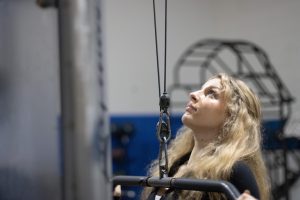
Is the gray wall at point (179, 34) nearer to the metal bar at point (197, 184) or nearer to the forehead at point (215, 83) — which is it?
the forehead at point (215, 83)

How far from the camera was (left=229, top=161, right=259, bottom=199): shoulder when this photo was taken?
1398mm

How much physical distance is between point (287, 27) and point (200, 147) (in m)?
4.01

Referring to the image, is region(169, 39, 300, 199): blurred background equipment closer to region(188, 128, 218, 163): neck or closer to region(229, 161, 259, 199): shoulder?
region(188, 128, 218, 163): neck

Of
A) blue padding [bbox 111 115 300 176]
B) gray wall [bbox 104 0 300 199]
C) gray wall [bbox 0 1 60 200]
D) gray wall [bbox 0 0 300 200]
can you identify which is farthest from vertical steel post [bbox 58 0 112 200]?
gray wall [bbox 104 0 300 199]

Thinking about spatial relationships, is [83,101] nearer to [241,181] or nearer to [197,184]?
[197,184]

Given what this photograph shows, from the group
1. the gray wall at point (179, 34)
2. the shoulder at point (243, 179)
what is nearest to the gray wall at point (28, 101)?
the shoulder at point (243, 179)

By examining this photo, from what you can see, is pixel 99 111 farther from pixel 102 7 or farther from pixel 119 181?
pixel 119 181

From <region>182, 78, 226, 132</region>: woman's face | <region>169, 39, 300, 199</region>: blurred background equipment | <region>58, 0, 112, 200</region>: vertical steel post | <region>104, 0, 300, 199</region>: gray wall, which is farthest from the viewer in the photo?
<region>104, 0, 300, 199</region>: gray wall

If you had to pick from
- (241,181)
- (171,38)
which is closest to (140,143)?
(171,38)

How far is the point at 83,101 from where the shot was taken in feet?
1.50

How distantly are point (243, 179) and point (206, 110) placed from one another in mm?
277

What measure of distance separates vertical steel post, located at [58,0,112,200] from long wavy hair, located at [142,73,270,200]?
0.99 meters

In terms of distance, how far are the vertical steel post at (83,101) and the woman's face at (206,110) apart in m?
1.11

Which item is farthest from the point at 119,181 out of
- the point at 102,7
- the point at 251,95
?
the point at 102,7
